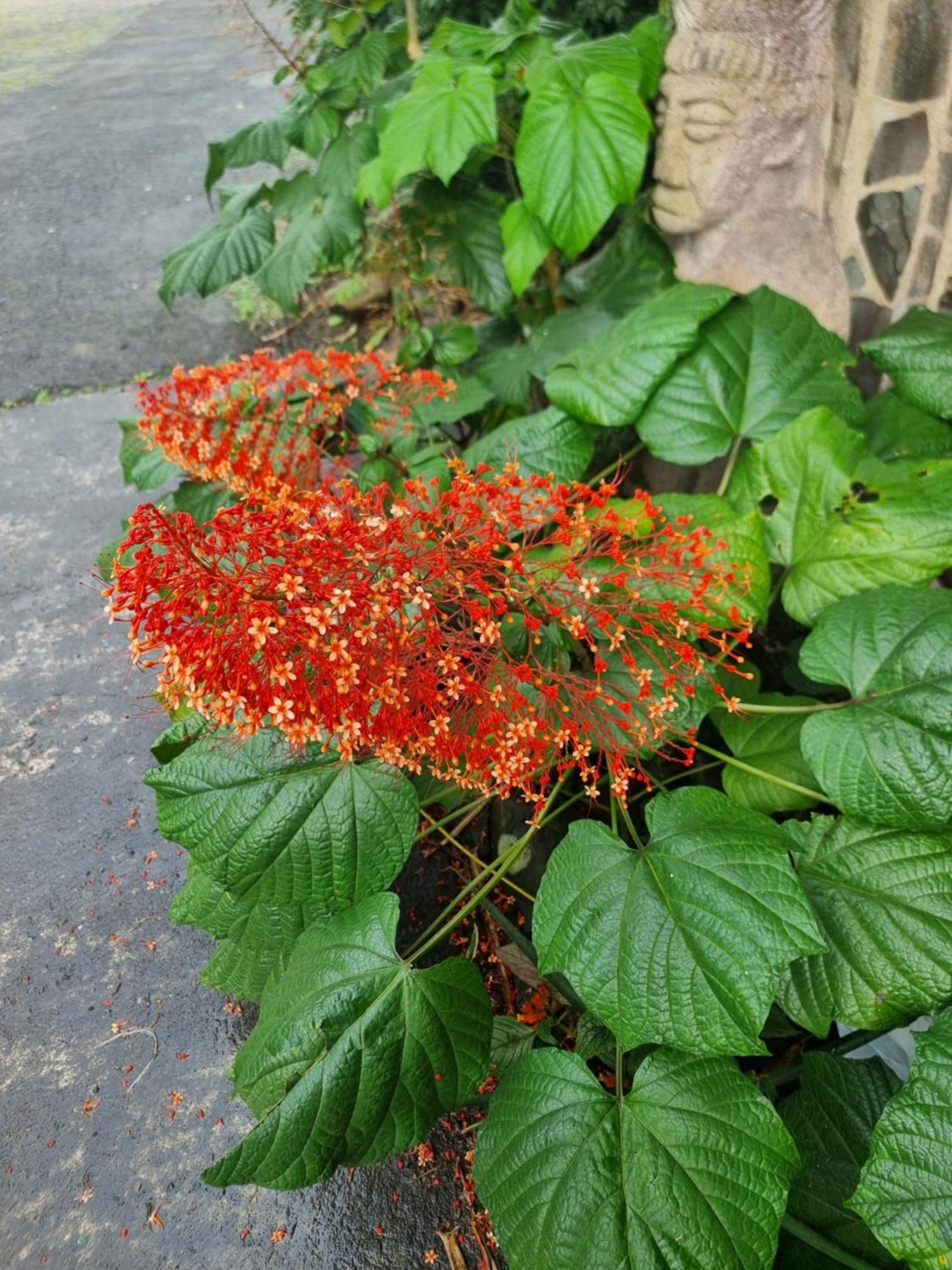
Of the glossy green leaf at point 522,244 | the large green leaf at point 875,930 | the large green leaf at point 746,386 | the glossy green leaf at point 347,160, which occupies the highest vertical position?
the glossy green leaf at point 347,160

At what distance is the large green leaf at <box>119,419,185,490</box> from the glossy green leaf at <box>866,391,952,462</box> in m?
1.42

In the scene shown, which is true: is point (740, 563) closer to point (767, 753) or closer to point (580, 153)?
point (767, 753)

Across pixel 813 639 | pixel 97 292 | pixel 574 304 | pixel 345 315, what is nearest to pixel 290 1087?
pixel 813 639

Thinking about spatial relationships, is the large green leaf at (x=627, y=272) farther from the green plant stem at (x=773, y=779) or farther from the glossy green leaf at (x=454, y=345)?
the green plant stem at (x=773, y=779)

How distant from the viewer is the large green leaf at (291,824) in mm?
1259

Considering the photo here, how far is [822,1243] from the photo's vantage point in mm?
1137

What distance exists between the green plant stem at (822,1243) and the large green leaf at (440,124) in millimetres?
1795

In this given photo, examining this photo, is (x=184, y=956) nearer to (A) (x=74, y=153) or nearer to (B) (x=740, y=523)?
(B) (x=740, y=523)

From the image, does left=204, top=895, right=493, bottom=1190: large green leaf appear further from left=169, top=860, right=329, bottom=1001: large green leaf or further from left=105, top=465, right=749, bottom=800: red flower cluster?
left=105, top=465, right=749, bottom=800: red flower cluster

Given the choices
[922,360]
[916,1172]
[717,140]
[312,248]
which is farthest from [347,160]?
[916,1172]

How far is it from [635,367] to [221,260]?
1263 mm

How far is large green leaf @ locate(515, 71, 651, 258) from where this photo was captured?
68.1 inches

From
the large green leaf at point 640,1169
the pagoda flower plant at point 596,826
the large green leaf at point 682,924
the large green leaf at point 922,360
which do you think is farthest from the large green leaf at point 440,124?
the large green leaf at point 640,1169

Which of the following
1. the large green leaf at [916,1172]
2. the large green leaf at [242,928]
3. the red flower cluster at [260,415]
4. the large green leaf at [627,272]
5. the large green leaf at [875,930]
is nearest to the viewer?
the large green leaf at [916,1172]
